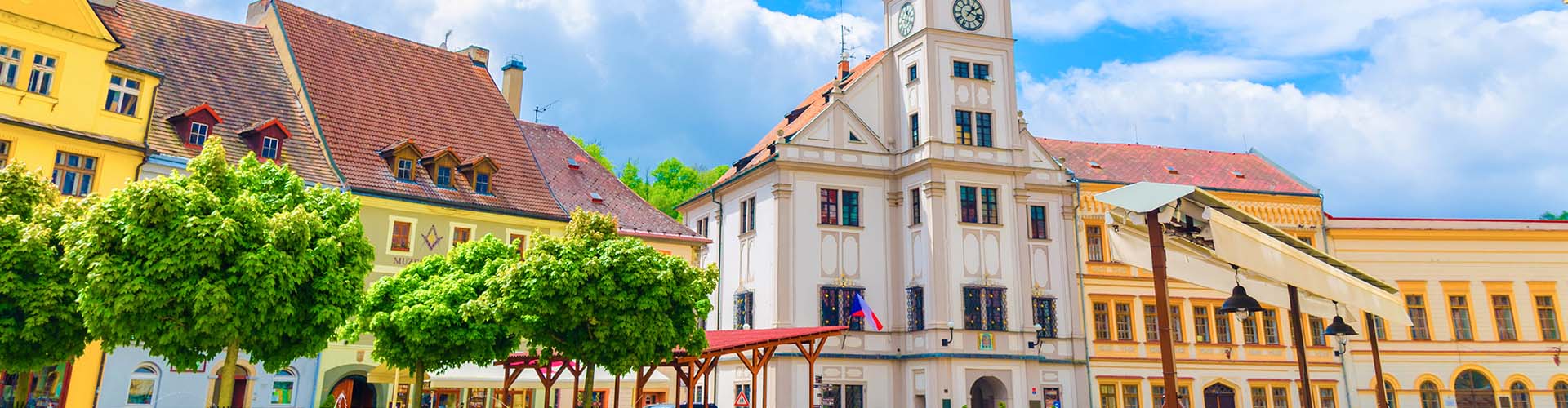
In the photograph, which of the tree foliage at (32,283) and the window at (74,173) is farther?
the window at (74,173)

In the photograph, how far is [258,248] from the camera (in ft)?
63.5

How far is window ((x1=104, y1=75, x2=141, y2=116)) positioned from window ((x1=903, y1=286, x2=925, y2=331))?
928 inches

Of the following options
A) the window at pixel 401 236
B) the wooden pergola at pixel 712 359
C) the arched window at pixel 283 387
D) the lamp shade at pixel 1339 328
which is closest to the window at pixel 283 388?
the arched window at pixel 283 387

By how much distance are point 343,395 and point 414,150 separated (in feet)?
24.0

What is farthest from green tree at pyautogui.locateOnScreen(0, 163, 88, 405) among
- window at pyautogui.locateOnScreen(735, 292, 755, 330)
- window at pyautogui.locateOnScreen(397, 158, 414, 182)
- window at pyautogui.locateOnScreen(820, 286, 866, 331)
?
window at pyautogui.locateOnScreen(820, 286, 866, 331)

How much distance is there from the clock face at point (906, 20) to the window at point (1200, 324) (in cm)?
1525

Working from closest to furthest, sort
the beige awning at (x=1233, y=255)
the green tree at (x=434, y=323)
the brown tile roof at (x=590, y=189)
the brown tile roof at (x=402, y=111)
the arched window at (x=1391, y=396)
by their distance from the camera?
1. the beige awning at (x=1233, y=255)
2. the green tree at (x=434, y=323)
3. the brown tile roof at (x=402, y=111)
4. the brown tile roof at (x=590, y=189)
5. the arched window at (x=1391, y=396)

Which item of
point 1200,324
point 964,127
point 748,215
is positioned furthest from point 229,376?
point 1200,324

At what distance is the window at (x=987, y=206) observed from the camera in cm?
3753

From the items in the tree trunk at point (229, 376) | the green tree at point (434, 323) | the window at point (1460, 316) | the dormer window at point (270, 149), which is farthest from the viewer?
the window at point (1460, 316)

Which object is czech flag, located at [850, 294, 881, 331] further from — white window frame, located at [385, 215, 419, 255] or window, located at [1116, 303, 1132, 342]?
white window frame, located at [385, 215, 419, 255]

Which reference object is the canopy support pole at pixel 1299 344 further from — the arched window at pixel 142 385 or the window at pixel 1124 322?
the arched window at pixel 142 385

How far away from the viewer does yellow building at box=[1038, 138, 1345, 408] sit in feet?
130

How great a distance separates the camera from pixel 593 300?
22141mm
